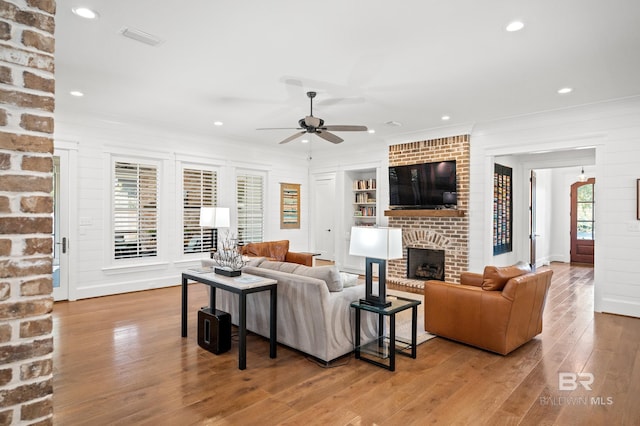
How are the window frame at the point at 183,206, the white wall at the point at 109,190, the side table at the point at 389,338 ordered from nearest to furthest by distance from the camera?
the side table at the point at 389,338 → the white wall at the point at 109,190 → the window frame at the point at 183,206

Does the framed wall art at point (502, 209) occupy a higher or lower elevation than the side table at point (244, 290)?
higher

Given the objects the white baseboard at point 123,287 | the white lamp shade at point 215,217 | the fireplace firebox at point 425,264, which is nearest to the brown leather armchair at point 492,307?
the fireplace firebox at point 425,264

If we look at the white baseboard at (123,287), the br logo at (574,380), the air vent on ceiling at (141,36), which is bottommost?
the br logo at (574,380)

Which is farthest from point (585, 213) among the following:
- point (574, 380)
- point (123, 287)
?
point (123, 287)

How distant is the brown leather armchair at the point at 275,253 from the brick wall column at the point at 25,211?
454 cm

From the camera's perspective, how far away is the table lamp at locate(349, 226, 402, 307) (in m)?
3.18

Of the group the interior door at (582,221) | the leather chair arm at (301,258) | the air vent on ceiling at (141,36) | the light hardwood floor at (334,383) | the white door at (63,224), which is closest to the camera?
the light hardwood floor at (334,383)

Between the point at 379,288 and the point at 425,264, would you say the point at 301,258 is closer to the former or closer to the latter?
the point at 425,264

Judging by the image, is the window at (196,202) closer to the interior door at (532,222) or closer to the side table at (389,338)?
the side table at (389,338)

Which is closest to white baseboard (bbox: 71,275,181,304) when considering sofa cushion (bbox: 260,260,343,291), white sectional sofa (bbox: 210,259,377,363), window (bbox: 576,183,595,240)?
white sectional sofa (bbox: 210,259,377,363)

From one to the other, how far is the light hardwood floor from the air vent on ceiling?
284cm

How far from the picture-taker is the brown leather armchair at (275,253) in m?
5.95

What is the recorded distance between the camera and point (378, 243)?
321 centimetres

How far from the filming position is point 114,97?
4.82 meters
